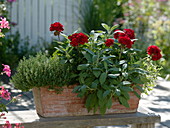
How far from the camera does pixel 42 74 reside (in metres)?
2.34

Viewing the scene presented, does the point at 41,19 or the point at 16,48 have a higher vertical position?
the point at 41,19

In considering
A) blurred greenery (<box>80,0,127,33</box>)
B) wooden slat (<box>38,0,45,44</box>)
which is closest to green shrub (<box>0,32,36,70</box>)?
wooden slat (<box>38,0,45,44</box>)

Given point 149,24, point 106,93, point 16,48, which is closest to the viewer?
point 106,93

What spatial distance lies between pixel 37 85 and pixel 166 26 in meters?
6.05

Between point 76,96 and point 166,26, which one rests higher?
point 166,26

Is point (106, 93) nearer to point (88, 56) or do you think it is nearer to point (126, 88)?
point (126, 88)


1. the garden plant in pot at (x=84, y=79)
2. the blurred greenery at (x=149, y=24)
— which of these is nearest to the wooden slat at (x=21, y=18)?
the blurred greenery at (x=149, y=24)

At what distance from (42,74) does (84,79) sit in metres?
0.30

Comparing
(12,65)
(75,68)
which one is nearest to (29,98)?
(12,65)

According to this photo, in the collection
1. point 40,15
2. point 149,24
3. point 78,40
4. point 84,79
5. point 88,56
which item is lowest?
point 84,79

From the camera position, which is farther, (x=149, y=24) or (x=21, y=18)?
(x=149, y=24)

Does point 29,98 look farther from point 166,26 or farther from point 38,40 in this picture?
point 166,26

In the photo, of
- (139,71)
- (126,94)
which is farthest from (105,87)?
(139,71)

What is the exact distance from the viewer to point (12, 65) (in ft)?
18.6
